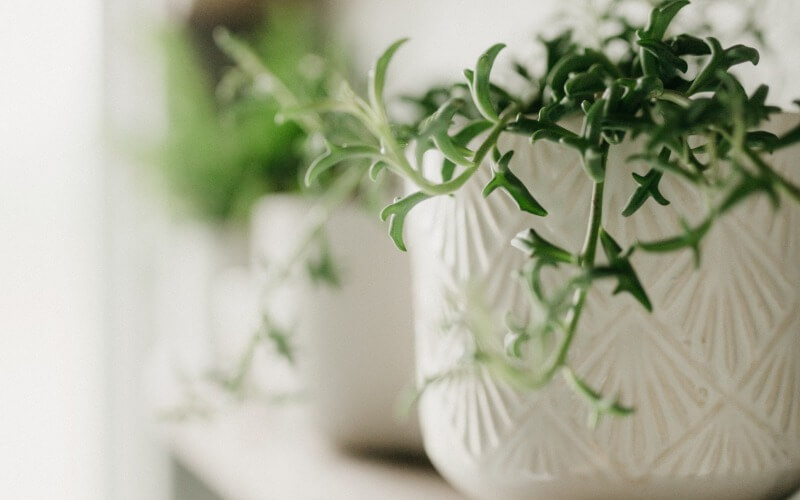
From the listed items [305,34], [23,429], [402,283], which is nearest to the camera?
[402,283]

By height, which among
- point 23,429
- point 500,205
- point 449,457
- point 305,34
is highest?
point 305,34

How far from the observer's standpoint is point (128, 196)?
1506mm

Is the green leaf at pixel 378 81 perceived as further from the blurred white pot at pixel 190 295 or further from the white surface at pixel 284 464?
the blurred white pot at pixel 190 295

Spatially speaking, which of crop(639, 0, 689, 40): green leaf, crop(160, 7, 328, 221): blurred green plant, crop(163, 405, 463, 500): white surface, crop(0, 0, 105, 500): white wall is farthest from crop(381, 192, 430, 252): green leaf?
crop(0, 0, 105, 500): white wall

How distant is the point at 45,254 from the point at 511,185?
5.23 ft

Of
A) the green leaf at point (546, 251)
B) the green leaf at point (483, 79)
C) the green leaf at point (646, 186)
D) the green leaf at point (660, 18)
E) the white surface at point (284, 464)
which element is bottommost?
the white surface at point (284, 464)

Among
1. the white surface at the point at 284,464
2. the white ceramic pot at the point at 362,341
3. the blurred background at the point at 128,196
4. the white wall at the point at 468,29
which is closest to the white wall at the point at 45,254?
the blurred background at the point at 128,196

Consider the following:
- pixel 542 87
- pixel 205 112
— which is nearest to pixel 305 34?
pixel 205 112

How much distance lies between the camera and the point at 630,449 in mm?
306

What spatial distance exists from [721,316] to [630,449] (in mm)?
69

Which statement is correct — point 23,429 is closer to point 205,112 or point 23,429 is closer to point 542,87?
point 205,112

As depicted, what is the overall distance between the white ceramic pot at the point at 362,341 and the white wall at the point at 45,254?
1148 mm

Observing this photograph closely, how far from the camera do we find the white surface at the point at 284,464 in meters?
0.46

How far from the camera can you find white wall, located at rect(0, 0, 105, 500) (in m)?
1.56
